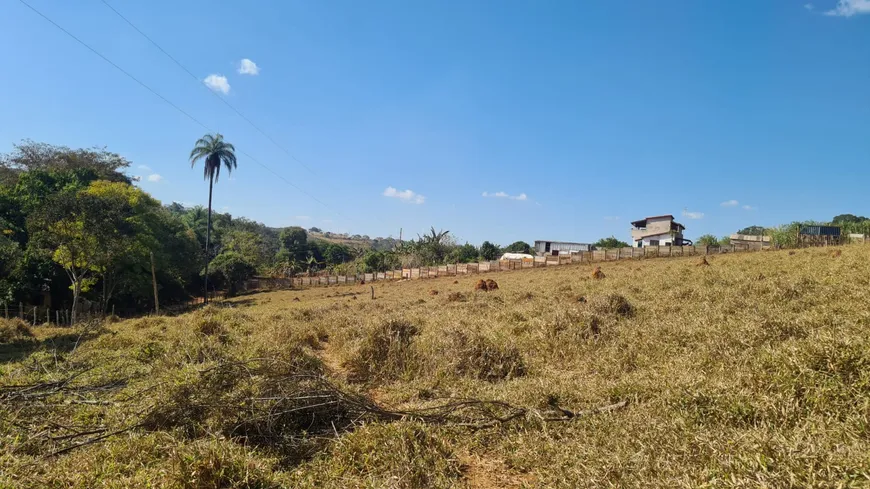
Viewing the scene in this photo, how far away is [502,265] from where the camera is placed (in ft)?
116

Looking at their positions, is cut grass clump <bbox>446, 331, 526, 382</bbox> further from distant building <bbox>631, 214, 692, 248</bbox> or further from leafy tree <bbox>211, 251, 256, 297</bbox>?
distant building <bbox>631, 214, 692, 248</bbox>

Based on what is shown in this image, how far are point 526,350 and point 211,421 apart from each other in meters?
4.95

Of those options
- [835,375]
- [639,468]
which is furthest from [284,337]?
[835,375]

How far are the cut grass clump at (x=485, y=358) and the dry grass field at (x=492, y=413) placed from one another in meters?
0.03

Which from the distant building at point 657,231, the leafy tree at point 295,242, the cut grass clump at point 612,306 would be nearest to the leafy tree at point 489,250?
the distant building at point 657,231

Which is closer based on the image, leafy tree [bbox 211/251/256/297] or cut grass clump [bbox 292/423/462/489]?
cut grass clump [bbox 292/423/462/489]

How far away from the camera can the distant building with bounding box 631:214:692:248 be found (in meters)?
47.7

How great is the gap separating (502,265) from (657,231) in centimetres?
2711

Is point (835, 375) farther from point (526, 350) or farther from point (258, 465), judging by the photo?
point (258, 465)

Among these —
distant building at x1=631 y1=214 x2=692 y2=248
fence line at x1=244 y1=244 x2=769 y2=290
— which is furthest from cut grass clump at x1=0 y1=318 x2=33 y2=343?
distant building at x1=631 y1=214 x2=692 y2=248

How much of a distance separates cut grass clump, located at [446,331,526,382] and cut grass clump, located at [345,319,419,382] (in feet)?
2.79

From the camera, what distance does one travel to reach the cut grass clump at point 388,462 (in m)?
3.27

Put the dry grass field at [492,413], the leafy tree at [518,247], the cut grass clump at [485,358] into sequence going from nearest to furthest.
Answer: the dry grass field at [492,413] < the cut grass clump at [485,358] < the leafy tree at [518,247]

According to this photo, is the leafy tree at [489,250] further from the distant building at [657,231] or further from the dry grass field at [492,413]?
the dry grass field at [492,413]
